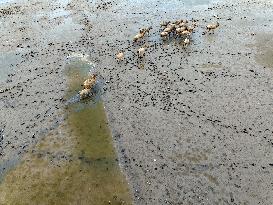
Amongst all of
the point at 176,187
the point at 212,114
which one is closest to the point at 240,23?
the point at 212,114

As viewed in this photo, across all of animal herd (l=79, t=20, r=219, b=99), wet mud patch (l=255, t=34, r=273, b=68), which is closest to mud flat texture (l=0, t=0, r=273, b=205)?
wet mud patch (l=255, t=34, r=273, b=68)

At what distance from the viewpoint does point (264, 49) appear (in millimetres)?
21594

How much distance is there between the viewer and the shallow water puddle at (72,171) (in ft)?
46.1

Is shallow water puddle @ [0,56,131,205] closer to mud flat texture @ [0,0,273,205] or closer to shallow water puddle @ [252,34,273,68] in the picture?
mud flat texture @ [0,0,273,205]

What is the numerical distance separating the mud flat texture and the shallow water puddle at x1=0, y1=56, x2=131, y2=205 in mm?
498

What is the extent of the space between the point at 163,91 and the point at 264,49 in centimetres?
699

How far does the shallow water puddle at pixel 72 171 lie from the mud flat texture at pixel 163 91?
50cm

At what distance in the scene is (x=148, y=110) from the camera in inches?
696

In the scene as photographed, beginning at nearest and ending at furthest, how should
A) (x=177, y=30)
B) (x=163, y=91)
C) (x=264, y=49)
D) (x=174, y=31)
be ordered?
(x=163, y=91), (x=264, y=49), (x=177, y=30), (x=174, y=31)

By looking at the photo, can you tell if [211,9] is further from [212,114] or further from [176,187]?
[176,187]

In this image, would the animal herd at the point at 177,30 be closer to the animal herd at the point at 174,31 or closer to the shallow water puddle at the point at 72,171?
the animal herd at the point at 174,31

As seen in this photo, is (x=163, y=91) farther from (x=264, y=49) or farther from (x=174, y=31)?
(x=264, y=49)

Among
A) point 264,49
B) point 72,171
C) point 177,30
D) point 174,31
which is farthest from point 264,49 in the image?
point 72,171

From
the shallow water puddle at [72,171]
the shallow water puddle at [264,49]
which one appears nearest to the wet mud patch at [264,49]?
the shallow water puddle at [264,49]
